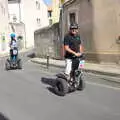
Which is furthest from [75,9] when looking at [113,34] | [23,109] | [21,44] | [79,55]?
[21,44]

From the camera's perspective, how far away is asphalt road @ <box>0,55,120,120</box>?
7.11 m

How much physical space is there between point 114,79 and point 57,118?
485 centimetres

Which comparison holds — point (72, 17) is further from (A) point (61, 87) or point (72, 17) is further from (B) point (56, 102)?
(B) point (56, 102)

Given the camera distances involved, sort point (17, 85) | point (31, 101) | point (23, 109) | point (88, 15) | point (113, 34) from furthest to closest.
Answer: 1. point (88, 15)
2. point (113, 34)
3. point (17, 85)
4. point (31, 101)
5. point (23, 109)

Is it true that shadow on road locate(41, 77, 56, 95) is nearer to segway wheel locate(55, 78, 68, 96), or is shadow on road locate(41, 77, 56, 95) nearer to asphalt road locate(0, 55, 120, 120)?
asphalt road locate(0, 55, 120, 120)

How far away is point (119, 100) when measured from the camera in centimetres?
829

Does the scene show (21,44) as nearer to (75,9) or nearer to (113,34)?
(75,9)

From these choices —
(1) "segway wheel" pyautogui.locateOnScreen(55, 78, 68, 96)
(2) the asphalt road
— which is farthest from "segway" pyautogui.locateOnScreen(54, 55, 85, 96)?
(2) the asphalt road

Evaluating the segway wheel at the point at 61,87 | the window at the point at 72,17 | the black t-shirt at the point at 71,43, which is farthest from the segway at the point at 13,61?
the black t-shirt at the point at 71,43

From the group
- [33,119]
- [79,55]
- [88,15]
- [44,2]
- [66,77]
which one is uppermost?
[44,2]

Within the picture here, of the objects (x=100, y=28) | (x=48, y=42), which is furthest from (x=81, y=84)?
(x=48, y=42)

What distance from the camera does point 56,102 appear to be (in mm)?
8375

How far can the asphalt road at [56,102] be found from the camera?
7105 mm

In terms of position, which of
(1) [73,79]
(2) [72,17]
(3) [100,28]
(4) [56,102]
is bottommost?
(4) [56,102]
